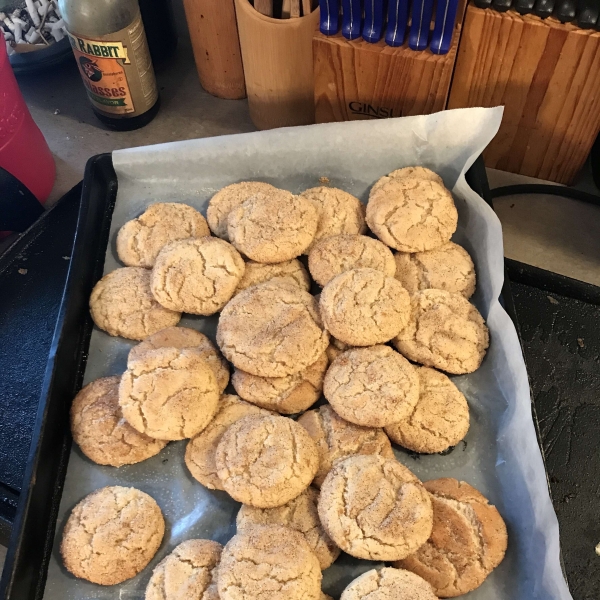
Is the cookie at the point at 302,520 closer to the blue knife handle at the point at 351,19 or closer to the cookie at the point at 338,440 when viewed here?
the cookie at the point at 338,440

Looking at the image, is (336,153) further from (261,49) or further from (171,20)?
(171,20)

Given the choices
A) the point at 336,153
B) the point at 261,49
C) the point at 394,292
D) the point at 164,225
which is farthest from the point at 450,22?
the point at 164,225

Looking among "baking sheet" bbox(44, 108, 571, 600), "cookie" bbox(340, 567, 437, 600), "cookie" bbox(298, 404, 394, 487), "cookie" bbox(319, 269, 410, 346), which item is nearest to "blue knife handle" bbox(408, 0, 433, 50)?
"baking sheet" bbox(44, 108, 571, 600)

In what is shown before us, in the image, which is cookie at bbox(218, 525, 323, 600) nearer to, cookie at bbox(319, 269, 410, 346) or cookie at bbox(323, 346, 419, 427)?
cookie at bbox(323, 346, 419, 427)

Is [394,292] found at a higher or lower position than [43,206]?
higher

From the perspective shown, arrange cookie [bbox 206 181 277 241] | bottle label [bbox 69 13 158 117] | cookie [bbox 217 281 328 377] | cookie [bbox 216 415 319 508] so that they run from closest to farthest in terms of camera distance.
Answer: cookie [bbox 216 415 319 508] → cookie [bbox 217 281 328 377] → cookie [bbox 206 181 277 241] → bottle label [bbox 69 13 158 117]

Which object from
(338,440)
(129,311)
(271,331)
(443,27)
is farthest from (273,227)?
(443,27)
